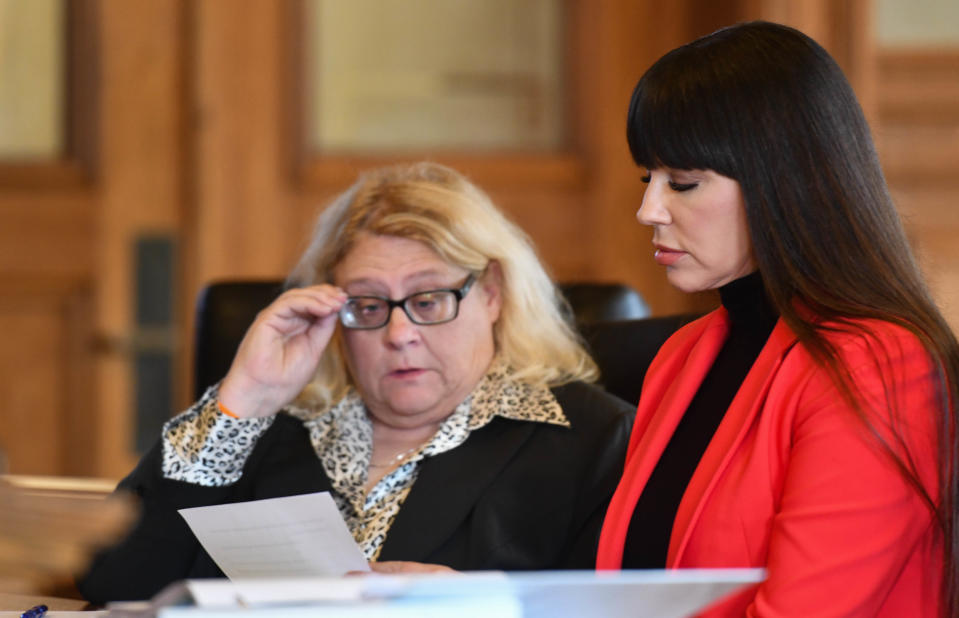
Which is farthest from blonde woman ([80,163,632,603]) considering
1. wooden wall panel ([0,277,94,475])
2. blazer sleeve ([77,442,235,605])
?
wooden wall panel ([0,277,94,475])

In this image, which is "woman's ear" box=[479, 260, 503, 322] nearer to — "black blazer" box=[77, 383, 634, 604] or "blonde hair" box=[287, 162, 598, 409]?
"blonde hair" box=[287, 162, 598, 409]

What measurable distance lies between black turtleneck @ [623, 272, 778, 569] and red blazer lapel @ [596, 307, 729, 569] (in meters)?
0.01

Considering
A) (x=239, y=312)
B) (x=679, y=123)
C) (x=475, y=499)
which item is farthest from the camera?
(x=239, y=312)

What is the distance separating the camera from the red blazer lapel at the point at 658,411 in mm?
1242

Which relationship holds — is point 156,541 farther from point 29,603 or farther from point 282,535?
point 282,535

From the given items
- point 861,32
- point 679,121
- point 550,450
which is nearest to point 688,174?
point 679,121

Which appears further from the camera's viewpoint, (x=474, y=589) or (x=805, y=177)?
(x=805, y=177)

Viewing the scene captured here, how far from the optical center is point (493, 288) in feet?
6.07

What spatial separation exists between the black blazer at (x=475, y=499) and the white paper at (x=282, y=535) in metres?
0.34

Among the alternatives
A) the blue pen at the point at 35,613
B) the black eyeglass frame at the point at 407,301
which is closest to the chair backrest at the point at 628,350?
the black eyeglass frame at the point at 407,301

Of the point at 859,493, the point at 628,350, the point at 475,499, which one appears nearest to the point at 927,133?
the point at 628,350

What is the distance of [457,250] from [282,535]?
2.19ft

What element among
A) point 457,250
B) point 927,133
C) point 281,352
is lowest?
point 281,352

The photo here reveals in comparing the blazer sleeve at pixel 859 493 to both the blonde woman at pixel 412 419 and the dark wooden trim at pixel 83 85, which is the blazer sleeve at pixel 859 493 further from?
the dark wooden trim at pixel 83 85
